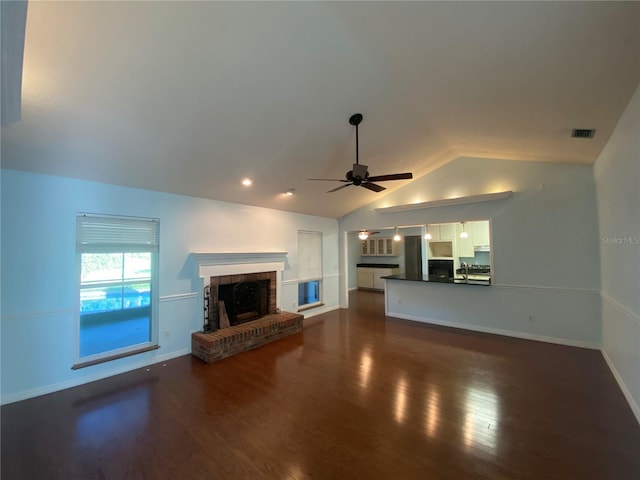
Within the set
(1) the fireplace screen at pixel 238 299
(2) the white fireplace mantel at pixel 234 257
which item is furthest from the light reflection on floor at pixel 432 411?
(2) the white fireplace mantel at pixel 234 257

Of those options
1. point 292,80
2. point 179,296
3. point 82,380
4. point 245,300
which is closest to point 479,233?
point 245,300

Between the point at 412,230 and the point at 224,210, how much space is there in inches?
237

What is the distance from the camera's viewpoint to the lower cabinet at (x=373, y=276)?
32.2ft

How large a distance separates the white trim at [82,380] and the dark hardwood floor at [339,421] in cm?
11

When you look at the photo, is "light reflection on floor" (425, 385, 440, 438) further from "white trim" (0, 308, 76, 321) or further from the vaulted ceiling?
"white trim" (0, 308, 76, 321)

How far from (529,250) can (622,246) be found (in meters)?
1.82

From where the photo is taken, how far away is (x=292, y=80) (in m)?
2.61

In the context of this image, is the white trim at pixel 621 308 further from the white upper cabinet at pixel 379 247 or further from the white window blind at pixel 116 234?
the white upper cabinet at pixel 379 247

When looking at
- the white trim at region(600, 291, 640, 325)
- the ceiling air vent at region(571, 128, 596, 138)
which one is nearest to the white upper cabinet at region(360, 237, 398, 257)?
the white trim at region(600, 291, 640, 325)

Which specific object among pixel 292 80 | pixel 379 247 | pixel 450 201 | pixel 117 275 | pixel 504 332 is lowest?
pixel 504 332

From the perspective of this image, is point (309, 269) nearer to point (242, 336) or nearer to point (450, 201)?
point (242, 336)

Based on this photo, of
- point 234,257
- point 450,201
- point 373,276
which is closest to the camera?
point 234,257

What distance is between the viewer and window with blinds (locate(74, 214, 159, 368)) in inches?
138

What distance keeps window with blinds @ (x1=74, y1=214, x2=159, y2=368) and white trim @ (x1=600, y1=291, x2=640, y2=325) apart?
5730 mm
